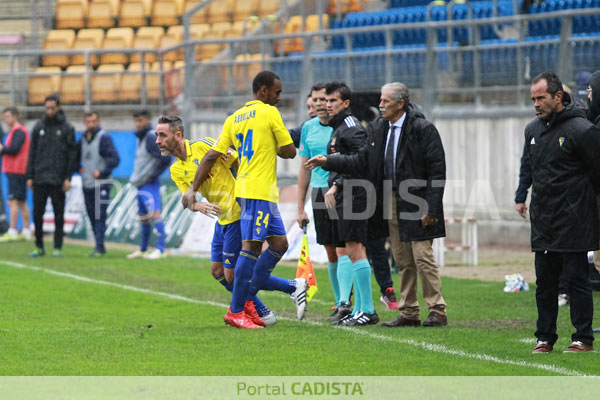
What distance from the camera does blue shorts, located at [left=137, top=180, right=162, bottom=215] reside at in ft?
57.5

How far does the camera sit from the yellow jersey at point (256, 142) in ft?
31.2

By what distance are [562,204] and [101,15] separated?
74.1ft

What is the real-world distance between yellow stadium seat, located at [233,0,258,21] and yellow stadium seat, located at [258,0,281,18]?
0.38 feet

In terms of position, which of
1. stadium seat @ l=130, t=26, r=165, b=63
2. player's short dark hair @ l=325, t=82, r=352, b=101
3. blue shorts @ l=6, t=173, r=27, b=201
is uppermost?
stadium seat @ l=130, t=26, r=165, b=63

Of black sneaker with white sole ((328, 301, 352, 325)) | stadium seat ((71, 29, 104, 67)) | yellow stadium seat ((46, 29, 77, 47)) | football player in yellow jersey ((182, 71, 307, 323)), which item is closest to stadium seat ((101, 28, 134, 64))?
stadium seat ((71, 29, 104, 67))

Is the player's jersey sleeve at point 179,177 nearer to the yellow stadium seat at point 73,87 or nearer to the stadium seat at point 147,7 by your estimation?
the yellow stadium seat at point 73,87

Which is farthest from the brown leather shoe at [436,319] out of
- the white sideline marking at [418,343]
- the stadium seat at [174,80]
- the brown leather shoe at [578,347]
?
the stadium seat at [174,80]

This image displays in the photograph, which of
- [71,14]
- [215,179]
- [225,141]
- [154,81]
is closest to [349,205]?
[215,179]

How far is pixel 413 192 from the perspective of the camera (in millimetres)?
9891

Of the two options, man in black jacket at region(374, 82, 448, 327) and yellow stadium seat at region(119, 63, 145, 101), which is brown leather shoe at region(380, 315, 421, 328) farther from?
yellow stadium seat at region(119, 63, 145, 101)

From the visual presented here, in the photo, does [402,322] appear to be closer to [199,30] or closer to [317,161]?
[317,161]

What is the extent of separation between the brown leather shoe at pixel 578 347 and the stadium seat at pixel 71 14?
23.0 meters

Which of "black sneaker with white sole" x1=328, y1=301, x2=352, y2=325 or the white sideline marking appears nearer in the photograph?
the white sideline marking
